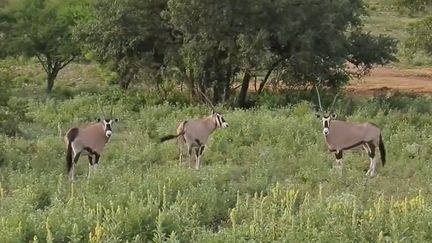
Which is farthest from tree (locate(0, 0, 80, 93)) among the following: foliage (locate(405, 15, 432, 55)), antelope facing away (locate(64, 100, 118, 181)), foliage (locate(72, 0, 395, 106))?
antelope facing away (locate(64, 100, 118, 181))

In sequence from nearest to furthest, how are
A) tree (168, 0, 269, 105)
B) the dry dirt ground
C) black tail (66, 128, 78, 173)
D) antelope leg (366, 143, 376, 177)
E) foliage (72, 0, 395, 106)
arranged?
1. black tail (66, 128, 78, 173)
2. antelope leg (366, 143, 376, 177)
3. tree (168, 0, 269, 105)
4. foliage (72, 0, 395, 106)
5. the dry dirt ground

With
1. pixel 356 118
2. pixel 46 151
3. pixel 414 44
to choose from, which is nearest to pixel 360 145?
pixel 356 118

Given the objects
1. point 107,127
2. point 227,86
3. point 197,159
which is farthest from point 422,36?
point 107,127

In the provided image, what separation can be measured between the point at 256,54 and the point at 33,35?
1386cm

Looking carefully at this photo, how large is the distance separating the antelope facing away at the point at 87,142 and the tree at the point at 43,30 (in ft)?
62.4

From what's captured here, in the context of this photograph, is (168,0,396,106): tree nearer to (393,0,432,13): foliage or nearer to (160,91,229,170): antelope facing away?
(393,0,432,13): foliage

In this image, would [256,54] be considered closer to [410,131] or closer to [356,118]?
[356,118]

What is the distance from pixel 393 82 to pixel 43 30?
15540mm

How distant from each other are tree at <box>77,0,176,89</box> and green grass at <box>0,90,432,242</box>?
338 centimetres

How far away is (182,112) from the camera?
22.3 m

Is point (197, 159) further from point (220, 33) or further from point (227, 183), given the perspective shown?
point (220, 33)

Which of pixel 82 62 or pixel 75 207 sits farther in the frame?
pixel 82 62

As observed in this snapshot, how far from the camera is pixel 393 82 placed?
34.6 m

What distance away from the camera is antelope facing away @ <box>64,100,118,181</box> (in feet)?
45.3
